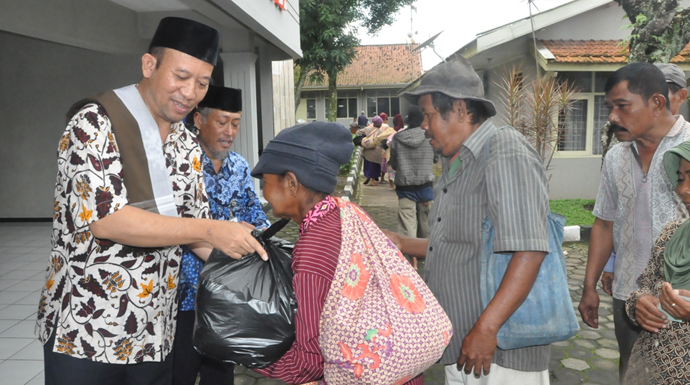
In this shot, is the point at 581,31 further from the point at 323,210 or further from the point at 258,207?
the point at 323,210

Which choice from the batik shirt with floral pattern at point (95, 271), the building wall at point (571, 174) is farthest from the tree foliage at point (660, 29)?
the batik shirt with floral pattern at point (95, 271)

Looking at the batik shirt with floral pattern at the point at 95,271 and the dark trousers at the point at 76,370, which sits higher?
the batik shirt with floral pattern at the point at 95,271

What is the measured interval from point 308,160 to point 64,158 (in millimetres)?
821

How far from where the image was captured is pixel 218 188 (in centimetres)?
299

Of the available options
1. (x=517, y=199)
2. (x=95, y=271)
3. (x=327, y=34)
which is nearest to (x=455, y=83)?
(x=517, y=199)

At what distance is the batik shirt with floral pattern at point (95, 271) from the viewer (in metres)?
1.72

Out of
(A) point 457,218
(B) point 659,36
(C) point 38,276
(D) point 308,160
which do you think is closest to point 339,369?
(D) point 308,160

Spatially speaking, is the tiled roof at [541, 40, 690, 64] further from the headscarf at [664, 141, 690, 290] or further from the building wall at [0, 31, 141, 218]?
the headscarf at [664, 141, 690, 290]

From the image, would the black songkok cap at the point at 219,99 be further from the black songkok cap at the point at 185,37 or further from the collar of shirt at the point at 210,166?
the black songkok cap at the point at 185,37

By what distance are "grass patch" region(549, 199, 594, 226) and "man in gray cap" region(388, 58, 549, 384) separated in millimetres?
7238

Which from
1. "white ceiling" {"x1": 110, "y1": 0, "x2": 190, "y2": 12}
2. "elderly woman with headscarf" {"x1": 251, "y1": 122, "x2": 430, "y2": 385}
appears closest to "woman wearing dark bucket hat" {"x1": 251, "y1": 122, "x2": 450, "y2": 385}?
"elderly woman with headscarf" {"x1": 251, "y1": 122, "x2": 430, "y2": 385}

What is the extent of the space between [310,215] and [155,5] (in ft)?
18.9

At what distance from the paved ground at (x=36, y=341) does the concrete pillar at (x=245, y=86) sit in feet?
11.4

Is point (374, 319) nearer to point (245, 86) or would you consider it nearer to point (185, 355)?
point (185, 355)
